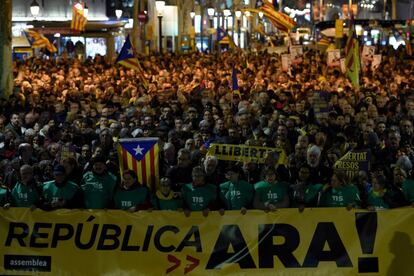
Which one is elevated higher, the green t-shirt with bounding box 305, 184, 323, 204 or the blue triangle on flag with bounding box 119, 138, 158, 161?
the blue triangle on flag with bounding box 119, 138, 158, 161

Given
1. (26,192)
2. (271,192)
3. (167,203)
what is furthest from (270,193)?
(26,192)

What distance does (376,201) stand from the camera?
10.7 meters

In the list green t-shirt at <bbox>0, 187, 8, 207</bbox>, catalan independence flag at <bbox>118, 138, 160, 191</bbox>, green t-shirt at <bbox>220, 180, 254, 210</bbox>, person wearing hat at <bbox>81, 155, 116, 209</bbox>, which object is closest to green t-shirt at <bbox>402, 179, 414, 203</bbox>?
green t-shirt at <bbox>220, 180, 254, 210</bbox>

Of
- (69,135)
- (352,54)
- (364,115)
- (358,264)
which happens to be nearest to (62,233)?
(358,264)

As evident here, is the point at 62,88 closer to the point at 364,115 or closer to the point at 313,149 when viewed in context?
the point at 364,115

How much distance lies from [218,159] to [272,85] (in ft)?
35.7

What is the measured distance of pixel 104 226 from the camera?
1051 cm

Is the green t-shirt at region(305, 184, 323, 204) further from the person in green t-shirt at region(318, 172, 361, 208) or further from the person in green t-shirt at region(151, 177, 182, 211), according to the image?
the person in green t-shirt at region(151, 177, 182, 211)

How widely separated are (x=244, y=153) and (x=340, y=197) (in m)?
1.71

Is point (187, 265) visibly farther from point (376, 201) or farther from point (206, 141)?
point (206, 141)

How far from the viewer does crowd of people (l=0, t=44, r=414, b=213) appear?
10.9m

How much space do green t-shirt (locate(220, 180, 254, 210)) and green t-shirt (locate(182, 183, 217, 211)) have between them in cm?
14

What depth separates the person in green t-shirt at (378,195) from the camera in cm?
1070

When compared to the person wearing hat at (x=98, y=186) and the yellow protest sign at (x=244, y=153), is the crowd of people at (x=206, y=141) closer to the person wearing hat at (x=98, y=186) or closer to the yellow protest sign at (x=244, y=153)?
the person wearing hat at (x=98, y=186)
